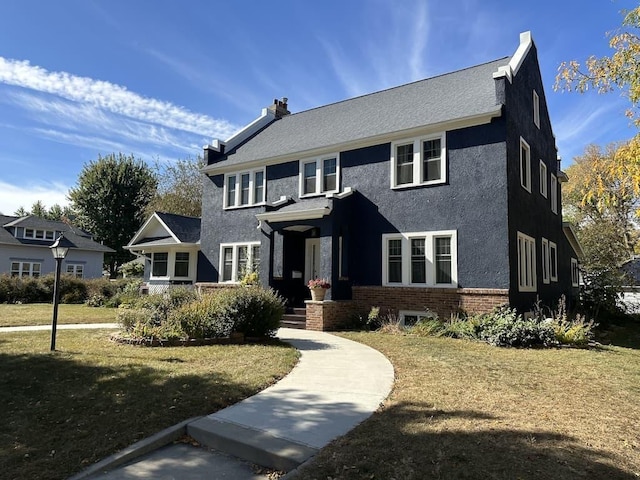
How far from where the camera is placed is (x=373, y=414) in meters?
5.09

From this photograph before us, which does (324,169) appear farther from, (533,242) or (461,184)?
(533,242)

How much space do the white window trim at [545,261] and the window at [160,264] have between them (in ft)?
55.0

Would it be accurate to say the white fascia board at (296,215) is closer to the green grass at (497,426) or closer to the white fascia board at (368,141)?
the white fascia board at (368,141)

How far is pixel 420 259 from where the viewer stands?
45.7 feet

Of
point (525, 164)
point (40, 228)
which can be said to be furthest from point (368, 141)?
point (40, 228)

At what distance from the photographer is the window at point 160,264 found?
2130cm

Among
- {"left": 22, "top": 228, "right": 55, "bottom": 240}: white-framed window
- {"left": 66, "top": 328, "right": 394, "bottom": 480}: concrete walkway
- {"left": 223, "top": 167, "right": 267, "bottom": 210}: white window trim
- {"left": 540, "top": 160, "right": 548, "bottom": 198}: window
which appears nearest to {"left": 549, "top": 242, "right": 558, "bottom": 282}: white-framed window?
{"left": 540, "top": 160, "right": 548, "bottom": 198}: window

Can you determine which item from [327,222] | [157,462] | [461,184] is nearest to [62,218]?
[327,222]

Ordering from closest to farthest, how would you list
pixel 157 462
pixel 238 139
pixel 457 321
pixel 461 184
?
pixel 157 462, pixel 457 321, pixel 461 184, pixel 238 139

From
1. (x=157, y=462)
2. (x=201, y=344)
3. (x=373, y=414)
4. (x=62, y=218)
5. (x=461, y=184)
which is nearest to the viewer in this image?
(x=157, y=462)

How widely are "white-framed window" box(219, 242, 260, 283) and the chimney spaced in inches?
327

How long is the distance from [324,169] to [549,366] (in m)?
10.6

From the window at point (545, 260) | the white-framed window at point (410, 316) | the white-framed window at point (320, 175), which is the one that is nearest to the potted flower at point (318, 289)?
the white-framed window at point (410, 316)

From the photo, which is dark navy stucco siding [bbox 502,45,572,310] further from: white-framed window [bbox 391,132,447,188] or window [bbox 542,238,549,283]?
white-framed window [bbox 391,132,447,188]
